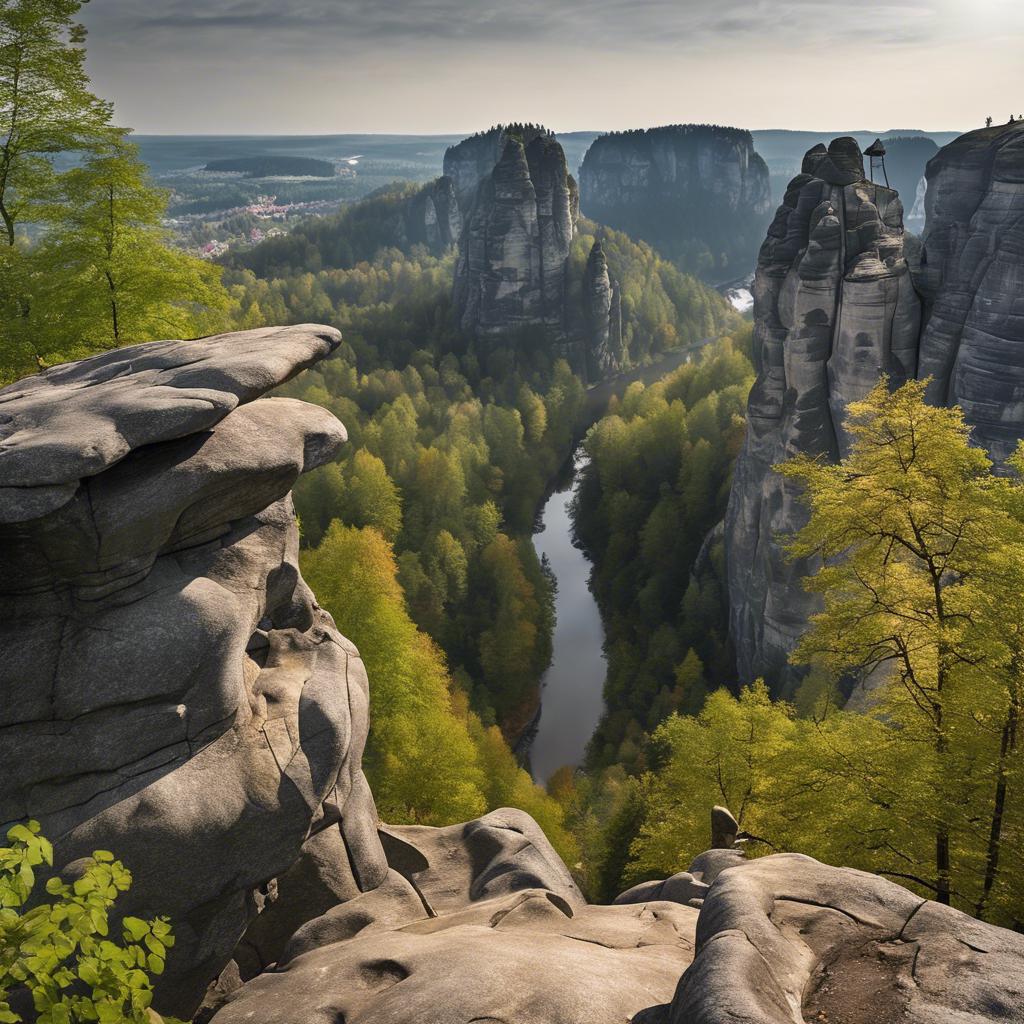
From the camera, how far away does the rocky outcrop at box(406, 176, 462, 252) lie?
145 metres

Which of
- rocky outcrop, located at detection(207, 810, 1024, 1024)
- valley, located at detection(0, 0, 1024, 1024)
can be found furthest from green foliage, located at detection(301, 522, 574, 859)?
rocky outcrop, located at detection(207, 810, 1024, 1024)

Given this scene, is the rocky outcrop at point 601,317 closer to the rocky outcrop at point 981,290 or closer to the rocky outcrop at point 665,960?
the rocky outcrop at point 981,290

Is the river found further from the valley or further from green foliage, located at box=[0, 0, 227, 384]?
green foliage, located at box=[0, 0, 227, 384]

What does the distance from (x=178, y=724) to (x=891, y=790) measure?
1063 cm

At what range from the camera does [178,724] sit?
1098 cm

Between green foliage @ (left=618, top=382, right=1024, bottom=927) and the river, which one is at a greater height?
green foliage @ (left=618, top=382, right=1024, bottom=927)

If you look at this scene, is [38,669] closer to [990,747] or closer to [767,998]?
[767,998]

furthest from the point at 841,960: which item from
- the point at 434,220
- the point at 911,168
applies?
the point at 911,168

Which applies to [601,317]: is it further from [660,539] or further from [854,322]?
[854,322]

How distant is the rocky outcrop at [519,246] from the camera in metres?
93.0

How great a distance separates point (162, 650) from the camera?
1084cm

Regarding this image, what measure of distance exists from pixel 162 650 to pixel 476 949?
5743 millimetres

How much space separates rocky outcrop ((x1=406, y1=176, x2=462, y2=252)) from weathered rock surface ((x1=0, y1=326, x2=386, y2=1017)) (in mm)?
140599

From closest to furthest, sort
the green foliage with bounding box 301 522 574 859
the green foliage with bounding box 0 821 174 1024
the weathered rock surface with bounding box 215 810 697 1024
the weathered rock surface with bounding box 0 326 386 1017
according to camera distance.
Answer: the green foliage with bounding box 0 821 174 1024, the weathered rock surface with bounding box 215 810 697 1024, the weathered rock surface with bounding box 0 326 386 1017, the green foliage with bounding box 301 522 574 859
